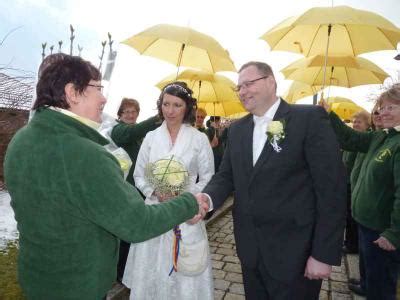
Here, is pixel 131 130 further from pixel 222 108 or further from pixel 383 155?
pixel 222 108

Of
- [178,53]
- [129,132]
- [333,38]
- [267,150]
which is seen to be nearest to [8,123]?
[129,132]

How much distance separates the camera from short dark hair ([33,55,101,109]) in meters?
1.89

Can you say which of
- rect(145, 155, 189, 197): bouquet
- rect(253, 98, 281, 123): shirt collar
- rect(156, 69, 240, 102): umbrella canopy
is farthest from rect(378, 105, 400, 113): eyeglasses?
rect(156, 69, 240, 102): umbrella canopy

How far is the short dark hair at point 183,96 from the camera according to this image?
151 inches

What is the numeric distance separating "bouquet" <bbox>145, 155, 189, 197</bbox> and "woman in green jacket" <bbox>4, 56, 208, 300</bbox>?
1.05 metres

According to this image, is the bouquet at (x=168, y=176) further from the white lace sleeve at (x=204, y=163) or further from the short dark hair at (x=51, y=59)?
the short dark hair at (x=51, y=59)

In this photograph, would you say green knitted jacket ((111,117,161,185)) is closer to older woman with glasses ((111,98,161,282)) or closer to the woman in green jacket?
older woman with glasses ((111,98,161,282))

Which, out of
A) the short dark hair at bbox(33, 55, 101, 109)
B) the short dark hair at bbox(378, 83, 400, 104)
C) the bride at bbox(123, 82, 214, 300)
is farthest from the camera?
the short dark hair at bbox(378, 83, 400, 104)

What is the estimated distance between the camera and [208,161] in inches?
151

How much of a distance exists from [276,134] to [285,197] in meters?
0.49

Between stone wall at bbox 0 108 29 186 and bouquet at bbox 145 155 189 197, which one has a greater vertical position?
stone wall at bbox 0 108 29 186

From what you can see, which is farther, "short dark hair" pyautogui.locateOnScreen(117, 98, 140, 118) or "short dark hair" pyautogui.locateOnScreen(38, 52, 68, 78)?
"short dark hair" pyautogui.locateOnScreen(117, 98, 140, 118)

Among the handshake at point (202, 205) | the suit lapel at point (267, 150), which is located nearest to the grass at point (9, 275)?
the handshake at point (202, 205)

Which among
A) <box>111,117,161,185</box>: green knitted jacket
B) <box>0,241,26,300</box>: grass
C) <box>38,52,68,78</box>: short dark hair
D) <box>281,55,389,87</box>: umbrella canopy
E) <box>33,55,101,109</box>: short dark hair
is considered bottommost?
<box>0,241,26,300</box>: grass
